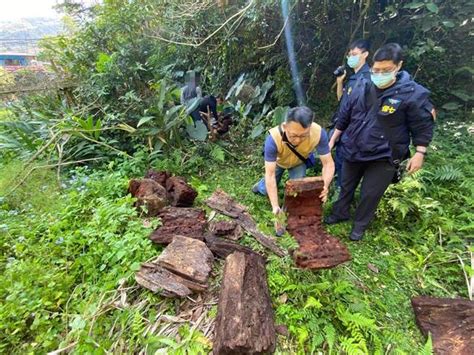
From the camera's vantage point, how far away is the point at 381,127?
229 cm

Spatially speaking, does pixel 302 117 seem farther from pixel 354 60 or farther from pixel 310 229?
pixel 354 60

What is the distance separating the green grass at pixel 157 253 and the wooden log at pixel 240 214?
3.2 inches

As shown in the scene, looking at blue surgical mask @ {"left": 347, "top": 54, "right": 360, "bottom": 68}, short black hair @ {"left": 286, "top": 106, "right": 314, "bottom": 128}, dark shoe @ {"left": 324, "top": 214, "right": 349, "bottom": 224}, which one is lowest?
dark shoe @ {"left": 324, "top": 214, "right": 349, "bottom": 224}

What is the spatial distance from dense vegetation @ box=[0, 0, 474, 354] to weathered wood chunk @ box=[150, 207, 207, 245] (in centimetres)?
13

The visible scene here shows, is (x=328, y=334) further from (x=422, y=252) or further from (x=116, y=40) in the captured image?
(x=116, y=40)

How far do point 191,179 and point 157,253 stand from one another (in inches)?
57.5

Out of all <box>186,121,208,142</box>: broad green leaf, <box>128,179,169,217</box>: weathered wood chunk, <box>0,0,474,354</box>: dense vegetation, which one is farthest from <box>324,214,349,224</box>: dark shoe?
<box>186,121,208,142</box>: broad green leaf

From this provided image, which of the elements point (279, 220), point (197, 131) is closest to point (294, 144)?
point (279, 220)

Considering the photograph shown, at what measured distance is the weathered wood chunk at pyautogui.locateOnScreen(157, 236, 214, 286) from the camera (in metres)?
1.96

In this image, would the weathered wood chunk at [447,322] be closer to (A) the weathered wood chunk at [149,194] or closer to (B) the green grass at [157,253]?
(B) the green grass at [157,253]

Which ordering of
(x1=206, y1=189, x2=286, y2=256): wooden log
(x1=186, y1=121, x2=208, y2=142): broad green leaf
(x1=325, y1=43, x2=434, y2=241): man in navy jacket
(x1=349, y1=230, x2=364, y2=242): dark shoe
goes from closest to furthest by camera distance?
1. (x1=325, y1=43, x2=434, y2=241): man in navy jacket
2. (x1=206, y1=189, x2=286, y2=256): wooden log
3. (x1=349, y1=230, x2=364, y2=242): dark shoe
4. (x1=186, y1=121, x2=208, y2=142): broad green leaf

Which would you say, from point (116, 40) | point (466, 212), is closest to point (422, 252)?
point (466, 212)

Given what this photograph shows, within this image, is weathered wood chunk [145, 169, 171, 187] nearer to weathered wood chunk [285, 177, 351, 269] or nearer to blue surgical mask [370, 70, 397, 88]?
weathered wood chunk [285, 177, 351, 269]

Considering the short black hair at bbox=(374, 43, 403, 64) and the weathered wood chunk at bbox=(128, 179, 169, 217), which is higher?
the short black hair at bbox=(374, 43, 403, 64)
